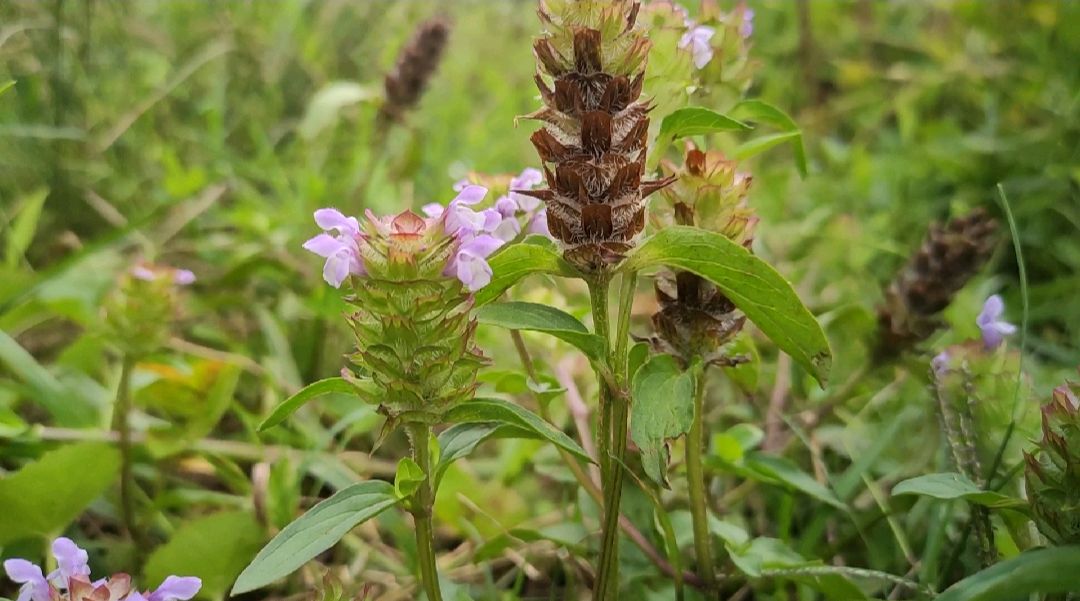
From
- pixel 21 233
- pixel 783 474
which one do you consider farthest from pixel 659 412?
pixel 21 233

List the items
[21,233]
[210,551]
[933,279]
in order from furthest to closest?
[21,233], [933,279], [210,551]

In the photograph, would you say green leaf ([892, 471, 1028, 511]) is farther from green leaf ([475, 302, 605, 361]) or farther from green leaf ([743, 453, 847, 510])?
green leaf ([475, 302, 605, 361])

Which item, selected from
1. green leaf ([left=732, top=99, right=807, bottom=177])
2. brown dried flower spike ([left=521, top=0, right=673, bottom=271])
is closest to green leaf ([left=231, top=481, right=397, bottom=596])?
brown dried flower spike ([left=521, top=0, right=673, bottom=271])

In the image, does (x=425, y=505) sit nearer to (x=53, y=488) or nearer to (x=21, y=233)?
(x=53, y=488)

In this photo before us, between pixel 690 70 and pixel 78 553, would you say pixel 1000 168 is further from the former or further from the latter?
pixel 78 553

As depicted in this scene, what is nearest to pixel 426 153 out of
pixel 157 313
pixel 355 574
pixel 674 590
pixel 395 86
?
pixel 395 86

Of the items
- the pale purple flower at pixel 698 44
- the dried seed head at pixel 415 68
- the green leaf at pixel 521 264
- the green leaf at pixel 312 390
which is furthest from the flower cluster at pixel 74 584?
the dried seed head at pixel 415 68
